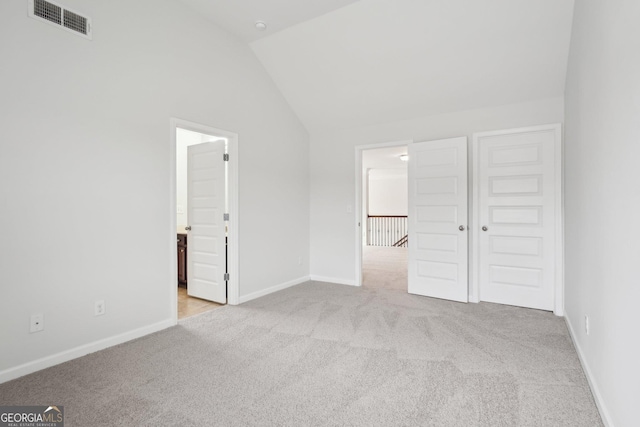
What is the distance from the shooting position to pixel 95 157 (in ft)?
8.43

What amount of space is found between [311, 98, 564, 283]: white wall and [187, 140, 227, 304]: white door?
1723 millimetres

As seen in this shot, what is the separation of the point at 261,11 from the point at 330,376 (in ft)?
11.4

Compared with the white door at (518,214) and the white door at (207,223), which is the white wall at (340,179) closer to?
the white door at (518,214)

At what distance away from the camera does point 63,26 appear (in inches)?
93.7

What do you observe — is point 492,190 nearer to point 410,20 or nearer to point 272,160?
point 410,20

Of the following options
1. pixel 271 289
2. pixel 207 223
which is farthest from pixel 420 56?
pixel 271 289

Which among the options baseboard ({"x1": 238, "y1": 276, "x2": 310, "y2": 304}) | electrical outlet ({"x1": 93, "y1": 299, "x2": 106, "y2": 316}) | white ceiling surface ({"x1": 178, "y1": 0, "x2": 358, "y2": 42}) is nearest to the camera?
electrical outlet ({"x1": 93, "y1": 299, "x2": 106, "y2": 316})

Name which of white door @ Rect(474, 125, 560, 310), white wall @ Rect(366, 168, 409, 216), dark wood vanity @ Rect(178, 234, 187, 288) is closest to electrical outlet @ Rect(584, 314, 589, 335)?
white door @ Rect(474, 125, 560, 310)

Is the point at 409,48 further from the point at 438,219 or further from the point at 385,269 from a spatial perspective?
the point at 385,269

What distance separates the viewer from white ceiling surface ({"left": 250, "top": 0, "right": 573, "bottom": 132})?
118 inches

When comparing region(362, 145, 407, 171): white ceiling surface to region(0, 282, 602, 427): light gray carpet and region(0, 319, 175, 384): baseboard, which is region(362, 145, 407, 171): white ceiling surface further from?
region(0, 319, 175, 384): baseboard

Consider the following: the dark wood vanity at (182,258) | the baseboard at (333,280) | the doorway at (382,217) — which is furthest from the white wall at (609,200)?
the dark wood vanity at (182,258)

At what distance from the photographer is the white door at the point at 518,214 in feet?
11.6

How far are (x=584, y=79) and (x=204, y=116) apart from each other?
3.40 m
